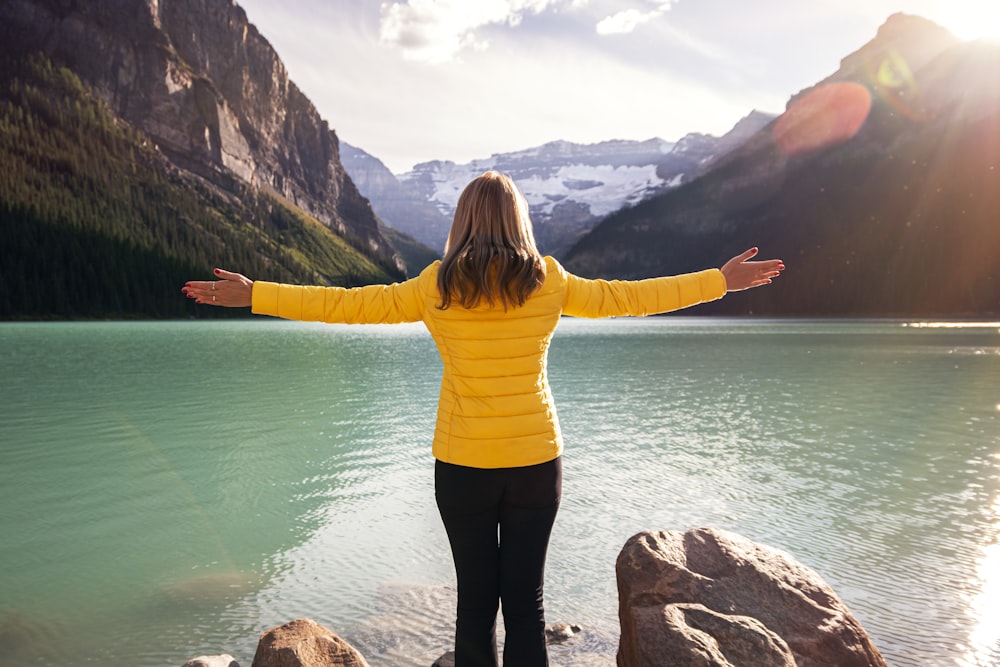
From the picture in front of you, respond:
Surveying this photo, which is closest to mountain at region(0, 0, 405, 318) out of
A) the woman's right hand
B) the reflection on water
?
the woman's right hand

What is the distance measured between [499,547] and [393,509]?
8425 mm

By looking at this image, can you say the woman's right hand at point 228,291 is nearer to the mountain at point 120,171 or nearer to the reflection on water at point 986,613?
the reflection on water at point 986,613

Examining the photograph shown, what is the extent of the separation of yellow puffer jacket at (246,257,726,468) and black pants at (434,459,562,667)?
9 cm

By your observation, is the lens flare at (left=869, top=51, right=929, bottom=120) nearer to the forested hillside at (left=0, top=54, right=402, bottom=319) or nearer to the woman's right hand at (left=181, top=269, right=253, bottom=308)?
the forested hillside at (left=0, top=54, right=402, bottom=319)

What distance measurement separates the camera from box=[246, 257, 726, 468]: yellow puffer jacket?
302cm

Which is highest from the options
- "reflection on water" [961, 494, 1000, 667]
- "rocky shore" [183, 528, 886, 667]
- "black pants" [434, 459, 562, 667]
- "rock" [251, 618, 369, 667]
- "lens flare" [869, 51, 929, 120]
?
"lens flare" [869, 51, 929, 120]

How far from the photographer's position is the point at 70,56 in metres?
169

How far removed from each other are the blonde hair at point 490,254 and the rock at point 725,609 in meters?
2.56

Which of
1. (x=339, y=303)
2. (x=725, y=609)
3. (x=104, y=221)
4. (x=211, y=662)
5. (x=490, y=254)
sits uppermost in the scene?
(x=104, y=221)

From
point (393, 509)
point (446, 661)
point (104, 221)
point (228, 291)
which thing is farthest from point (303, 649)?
point (104, 221)

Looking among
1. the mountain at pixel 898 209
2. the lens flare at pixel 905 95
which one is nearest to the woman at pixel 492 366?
the mountain at pixel 898 209

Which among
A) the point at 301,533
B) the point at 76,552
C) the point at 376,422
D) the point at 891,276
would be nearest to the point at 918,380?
the point at 376,422

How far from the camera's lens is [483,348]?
3.02 metres

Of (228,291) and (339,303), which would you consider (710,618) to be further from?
(228,291)
